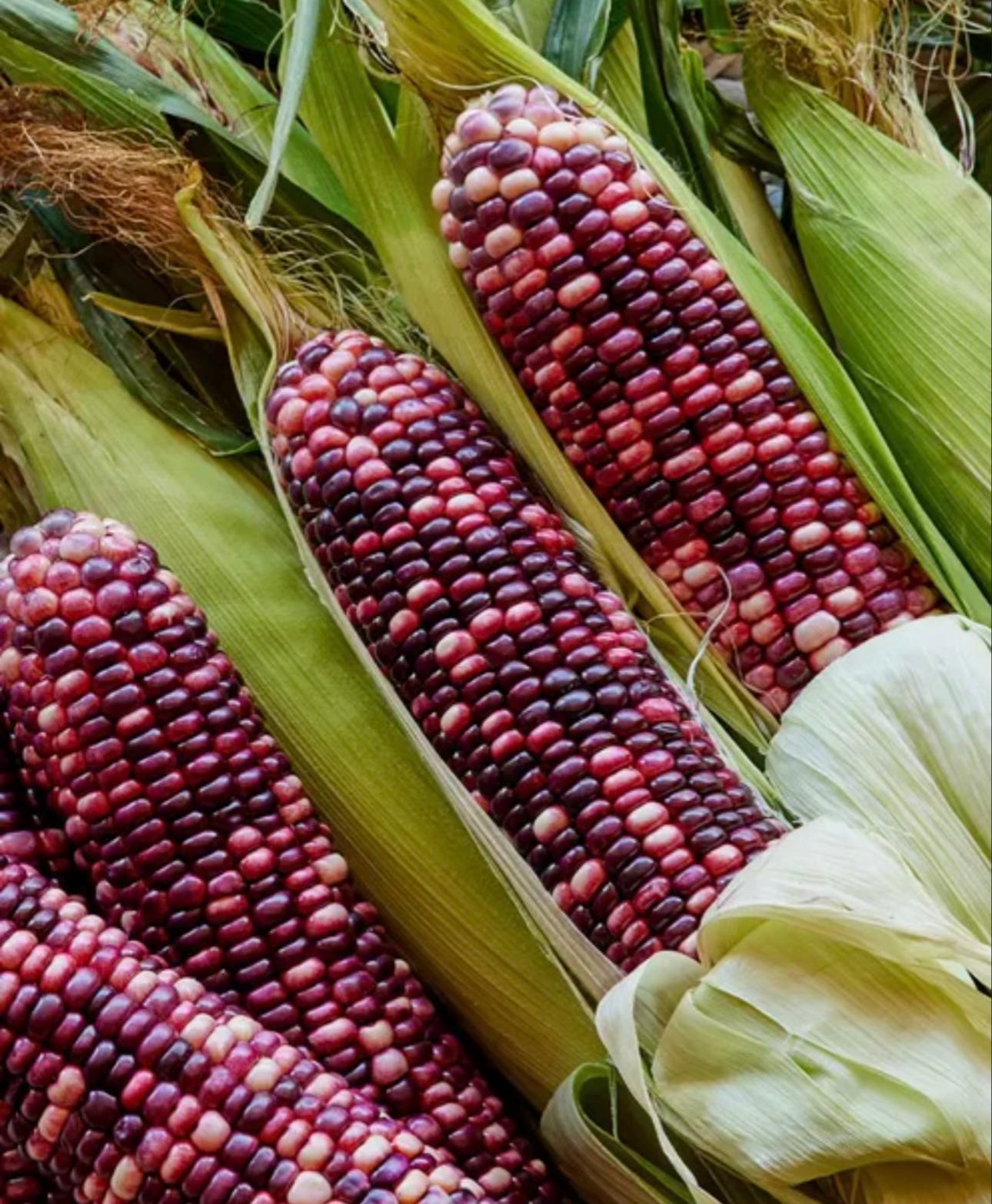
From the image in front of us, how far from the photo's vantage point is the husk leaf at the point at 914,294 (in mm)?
1486

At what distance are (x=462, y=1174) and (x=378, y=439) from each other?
2.44ft

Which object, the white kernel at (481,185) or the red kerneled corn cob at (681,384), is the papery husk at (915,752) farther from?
the white kernel at (481,185)

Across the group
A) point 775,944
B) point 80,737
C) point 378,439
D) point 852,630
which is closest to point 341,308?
point 378,439

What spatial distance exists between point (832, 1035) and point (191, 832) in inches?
26.1

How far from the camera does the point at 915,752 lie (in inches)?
48.2

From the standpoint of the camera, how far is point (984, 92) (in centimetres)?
193

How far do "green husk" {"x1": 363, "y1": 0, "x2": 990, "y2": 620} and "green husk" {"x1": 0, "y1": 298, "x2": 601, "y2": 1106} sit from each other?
35 cm

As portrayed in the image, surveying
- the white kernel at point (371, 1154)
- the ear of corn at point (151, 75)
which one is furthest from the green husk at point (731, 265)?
the white kernel at point (371, 1154)

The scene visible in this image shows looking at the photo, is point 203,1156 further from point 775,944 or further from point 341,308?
point 341,308

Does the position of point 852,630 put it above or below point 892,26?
below

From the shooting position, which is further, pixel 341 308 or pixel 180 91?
pixel 180 91

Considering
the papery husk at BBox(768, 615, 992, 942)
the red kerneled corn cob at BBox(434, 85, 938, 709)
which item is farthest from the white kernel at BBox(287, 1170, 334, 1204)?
the red kerneled corn cob at BBox(434, 85, 938, 709)

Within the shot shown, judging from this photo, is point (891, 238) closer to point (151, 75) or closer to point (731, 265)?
point (731, 265)

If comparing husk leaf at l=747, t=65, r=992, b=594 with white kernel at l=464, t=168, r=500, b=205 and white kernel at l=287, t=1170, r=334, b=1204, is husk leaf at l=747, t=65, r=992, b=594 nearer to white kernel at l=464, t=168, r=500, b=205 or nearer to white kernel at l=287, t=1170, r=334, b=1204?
white kernel at l=464, t=168, r=500, b=205
